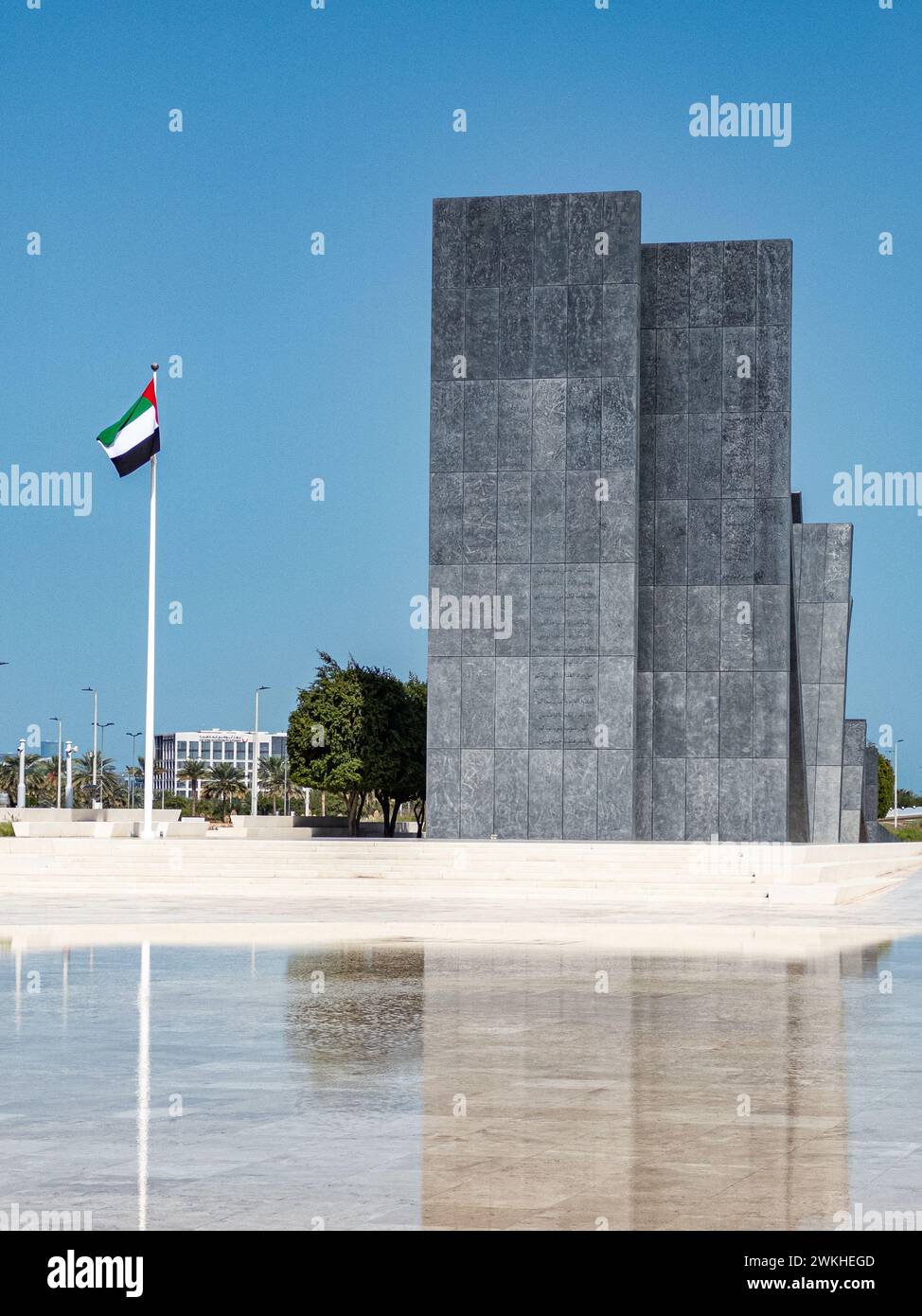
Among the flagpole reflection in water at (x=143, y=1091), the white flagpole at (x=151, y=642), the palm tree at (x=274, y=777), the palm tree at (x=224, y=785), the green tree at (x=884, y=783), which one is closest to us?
the flagpole reflection in water at (x=143, y=1091)

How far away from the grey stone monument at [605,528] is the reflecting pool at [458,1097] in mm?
25106

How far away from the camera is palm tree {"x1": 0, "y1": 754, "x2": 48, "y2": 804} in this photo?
400 ft

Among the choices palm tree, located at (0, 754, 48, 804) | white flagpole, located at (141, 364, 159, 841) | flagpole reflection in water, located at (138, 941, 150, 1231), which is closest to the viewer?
flagpole reflection in water, located at (138, 941, 150, 1231)

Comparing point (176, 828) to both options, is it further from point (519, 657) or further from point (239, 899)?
point (239, 899)

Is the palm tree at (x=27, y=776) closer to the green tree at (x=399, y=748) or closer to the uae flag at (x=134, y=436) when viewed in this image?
the green tree at (x=399, y=748)

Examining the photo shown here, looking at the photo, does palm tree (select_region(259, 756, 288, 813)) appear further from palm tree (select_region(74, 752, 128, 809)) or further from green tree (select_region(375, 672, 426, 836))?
green tree (select_region(375, 672, 426, 836))

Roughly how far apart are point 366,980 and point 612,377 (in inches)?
1111

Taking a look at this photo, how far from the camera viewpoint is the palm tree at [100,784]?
127 meters

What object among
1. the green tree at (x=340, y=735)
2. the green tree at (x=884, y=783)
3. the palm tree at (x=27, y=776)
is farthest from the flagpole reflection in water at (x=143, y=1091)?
the palm tree at (x=27, y=776)

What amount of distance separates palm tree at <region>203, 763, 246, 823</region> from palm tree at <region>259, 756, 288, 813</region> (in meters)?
2.54

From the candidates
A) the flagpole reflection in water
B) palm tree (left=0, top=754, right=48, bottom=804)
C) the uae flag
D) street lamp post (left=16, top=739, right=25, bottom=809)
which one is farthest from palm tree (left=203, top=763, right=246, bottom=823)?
the flagpole reflection in water

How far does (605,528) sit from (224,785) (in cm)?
10156

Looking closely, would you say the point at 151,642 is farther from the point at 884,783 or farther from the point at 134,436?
the point at 884,783

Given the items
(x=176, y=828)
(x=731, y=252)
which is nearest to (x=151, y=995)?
(x=176, y=828)
